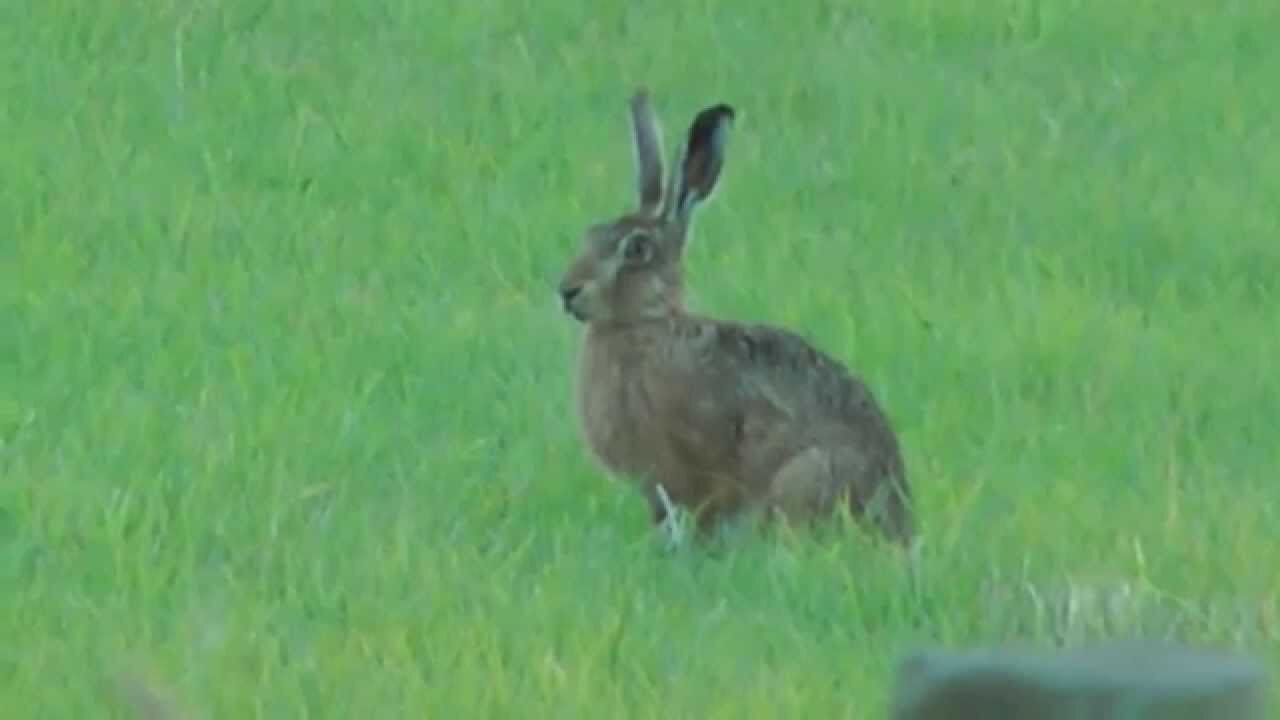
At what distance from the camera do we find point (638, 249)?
6.66m

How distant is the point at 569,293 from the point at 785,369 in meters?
0.46

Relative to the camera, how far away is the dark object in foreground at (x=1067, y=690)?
1.82 metres

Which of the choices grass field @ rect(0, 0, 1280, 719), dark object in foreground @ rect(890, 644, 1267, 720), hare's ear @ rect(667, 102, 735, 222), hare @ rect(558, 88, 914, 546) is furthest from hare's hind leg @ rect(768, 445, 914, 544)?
dark object in foreground @ rect(890, 644, 1267, 720)

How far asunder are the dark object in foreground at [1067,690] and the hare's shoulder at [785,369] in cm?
446

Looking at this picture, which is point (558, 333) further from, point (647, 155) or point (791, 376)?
point (791, 376)

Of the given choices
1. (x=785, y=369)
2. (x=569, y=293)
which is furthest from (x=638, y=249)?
(x=785, y=369)

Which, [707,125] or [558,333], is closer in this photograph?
[707,125]

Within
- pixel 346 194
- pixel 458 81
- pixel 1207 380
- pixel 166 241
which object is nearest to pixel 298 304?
pixel 166 241

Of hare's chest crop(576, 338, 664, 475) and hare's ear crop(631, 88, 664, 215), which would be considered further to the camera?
hare's ear crop(631, 88, 664, 215)

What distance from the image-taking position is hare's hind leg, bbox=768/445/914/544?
616cm

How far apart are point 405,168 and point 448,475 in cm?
296

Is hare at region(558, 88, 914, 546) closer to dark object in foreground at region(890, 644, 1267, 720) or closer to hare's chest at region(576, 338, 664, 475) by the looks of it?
hare's chest at region(576, 338, 664, 475)

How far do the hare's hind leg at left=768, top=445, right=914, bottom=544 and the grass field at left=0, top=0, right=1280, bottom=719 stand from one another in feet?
0.48

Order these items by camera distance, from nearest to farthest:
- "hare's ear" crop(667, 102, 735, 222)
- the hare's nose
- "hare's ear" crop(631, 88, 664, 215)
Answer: the hare's nose → "hare's ear" crop(667, 102, 735, 222) → "hare's ear" crop(631, 88, 664, 215)
